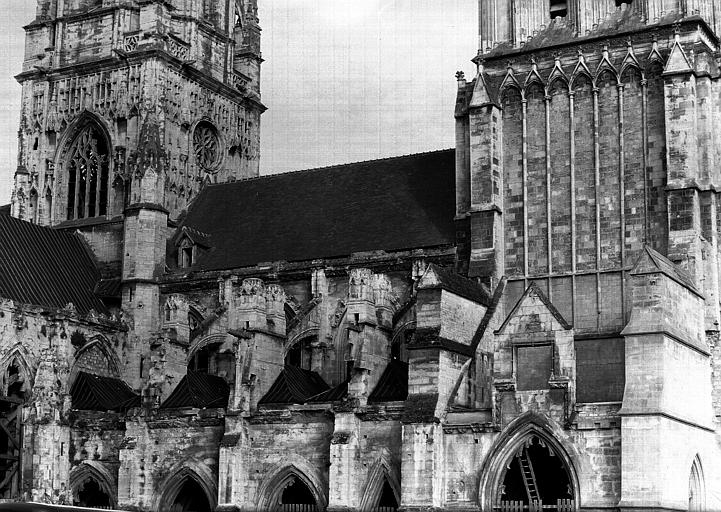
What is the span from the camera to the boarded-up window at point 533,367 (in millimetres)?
34125

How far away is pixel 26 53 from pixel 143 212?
11.4 m

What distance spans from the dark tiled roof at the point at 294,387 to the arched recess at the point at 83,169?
49.2 feet

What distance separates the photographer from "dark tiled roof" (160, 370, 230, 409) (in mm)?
41125

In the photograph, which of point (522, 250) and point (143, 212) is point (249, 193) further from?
point (522, 250)

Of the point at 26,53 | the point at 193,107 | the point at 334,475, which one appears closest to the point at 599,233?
the point at 334,475

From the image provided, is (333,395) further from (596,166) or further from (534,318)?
(596,166)

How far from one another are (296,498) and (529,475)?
27.5 ft

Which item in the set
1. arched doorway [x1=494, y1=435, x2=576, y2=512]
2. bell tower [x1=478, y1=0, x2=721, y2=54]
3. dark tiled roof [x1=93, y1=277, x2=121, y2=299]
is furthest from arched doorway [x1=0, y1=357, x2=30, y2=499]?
bell tower [x1=478, y1=0, x2=721, y2=54]

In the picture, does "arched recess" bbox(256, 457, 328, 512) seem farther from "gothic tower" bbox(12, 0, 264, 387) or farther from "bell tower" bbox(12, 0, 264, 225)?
"bell tower" bbox(12, 0, 264, 225)

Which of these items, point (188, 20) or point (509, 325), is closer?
point (509, 325)

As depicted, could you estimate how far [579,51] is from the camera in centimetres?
4081

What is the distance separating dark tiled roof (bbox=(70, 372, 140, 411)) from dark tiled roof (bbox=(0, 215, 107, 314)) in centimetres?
298

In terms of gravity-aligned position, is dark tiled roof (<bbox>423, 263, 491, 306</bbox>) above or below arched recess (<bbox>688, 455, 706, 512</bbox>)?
above

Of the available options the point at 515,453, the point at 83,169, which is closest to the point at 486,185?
the point at 515,453
